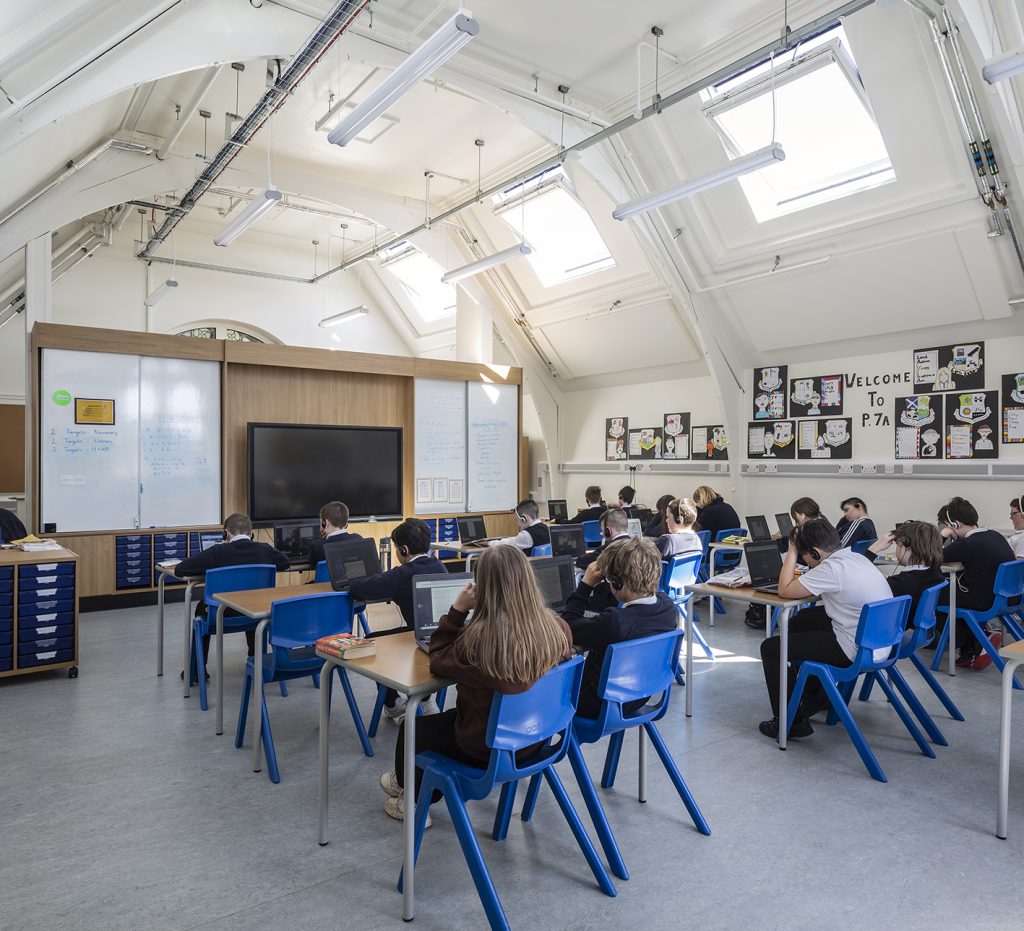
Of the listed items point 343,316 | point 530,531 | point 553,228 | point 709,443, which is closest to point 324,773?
point 530,531

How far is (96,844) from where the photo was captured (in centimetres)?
270

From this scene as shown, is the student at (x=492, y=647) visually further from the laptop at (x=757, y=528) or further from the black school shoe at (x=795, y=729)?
the laptop at (x=757, y=528)

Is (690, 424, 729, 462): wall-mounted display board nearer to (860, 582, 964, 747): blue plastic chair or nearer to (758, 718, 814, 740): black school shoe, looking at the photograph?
(860, 582, 964, 747): blue plastic chair

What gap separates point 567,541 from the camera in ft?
20.7

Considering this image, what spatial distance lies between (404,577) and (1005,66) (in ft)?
14.0

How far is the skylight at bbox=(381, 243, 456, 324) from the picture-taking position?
1228 centimetres

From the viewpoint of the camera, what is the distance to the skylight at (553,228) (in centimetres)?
908

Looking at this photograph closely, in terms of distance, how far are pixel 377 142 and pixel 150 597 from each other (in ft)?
19.0

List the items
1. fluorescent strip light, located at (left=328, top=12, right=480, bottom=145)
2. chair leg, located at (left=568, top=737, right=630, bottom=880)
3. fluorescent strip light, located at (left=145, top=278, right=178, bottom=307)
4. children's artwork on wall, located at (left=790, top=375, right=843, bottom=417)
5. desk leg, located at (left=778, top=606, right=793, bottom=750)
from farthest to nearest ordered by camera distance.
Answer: fluorescent strip light, located at (left=145, top=278, right=178, bottom=307), children's artwork on wall, located at (left=790, top=375, right=843, bottom=417), fluorescent strip light, located at (left=328, top=12, right=480, bottom=145), desk leg, located at (left=778, top=606, right=793, bottom=750), chair leg, located at (left=568, top=737, right=630, bottom=880)

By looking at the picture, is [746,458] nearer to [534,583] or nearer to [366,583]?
[366,583]

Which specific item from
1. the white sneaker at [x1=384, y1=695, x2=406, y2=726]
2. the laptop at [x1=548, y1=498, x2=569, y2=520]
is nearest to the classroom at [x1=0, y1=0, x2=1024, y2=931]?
the white sneaker at [x1=384, y1=695, x2=406, y2=726]

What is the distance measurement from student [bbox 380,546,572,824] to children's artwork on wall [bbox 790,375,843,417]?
6.93 metres

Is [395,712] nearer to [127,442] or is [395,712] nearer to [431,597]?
[431,597]

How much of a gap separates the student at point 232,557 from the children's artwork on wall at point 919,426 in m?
6.44
